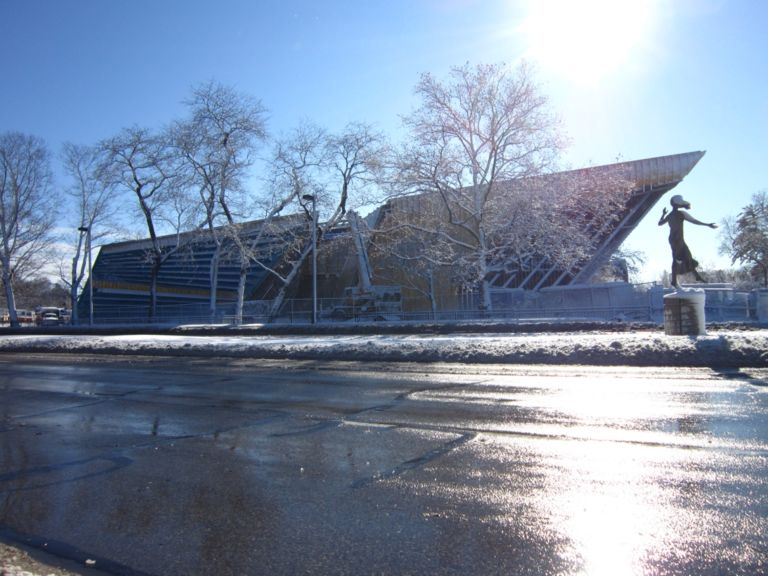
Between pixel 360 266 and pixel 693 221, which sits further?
pixel 360 266

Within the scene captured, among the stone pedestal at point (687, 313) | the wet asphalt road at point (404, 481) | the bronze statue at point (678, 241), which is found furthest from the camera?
the bronze statue at point (678, 241)

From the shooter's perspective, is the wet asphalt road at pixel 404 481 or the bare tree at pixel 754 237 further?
the bare tree at pixel 754 237

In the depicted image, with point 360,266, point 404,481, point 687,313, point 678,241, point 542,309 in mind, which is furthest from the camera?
point 360,266

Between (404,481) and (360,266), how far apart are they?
3698cm

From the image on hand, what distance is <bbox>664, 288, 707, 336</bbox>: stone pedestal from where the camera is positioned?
1562 cm

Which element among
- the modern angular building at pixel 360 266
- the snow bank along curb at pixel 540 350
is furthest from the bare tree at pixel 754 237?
the snow bank along curb at pixel 540 350

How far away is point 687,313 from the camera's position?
15.7 meters

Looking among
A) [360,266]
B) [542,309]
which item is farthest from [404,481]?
[360,266]

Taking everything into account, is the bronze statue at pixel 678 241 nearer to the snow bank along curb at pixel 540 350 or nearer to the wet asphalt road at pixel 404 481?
the snow bank along curb at pixel 540 350

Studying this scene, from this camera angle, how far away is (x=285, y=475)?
216 inches

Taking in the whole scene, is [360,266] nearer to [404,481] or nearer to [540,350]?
[540,350]

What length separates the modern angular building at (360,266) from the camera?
34844 millimetres

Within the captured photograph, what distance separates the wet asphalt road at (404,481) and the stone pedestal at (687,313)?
18.5 ft

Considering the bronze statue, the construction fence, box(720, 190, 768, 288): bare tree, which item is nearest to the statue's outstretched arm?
the bronze statue
